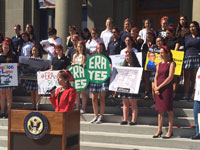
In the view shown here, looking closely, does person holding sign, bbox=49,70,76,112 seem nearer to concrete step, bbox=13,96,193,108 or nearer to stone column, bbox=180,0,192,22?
concrete step, bbox=13,96,193,108

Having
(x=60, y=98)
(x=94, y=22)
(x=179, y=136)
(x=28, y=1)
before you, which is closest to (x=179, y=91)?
(x=179, y=136)

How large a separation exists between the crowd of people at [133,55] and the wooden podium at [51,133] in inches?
101

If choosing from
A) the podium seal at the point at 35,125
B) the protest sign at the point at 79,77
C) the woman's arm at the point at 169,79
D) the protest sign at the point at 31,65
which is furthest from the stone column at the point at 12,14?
the podium seal at the point at 35,125

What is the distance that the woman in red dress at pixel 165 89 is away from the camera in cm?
866

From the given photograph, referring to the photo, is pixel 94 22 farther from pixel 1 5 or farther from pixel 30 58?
pixel 30 58

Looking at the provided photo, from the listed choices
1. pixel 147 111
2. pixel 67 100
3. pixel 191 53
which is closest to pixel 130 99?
pixel 147 111

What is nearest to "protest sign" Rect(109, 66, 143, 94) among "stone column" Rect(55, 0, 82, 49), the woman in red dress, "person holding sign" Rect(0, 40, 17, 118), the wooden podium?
the woman in red dress

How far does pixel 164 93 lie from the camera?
28.7 ft

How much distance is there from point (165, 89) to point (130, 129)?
52.1 inches

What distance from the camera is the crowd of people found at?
28.9 feet

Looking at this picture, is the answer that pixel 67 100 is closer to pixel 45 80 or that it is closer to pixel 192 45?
pixel 45 80

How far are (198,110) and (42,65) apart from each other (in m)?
4.66

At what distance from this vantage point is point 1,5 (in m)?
18.2

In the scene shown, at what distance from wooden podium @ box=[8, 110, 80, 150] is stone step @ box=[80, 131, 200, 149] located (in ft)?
7.21
